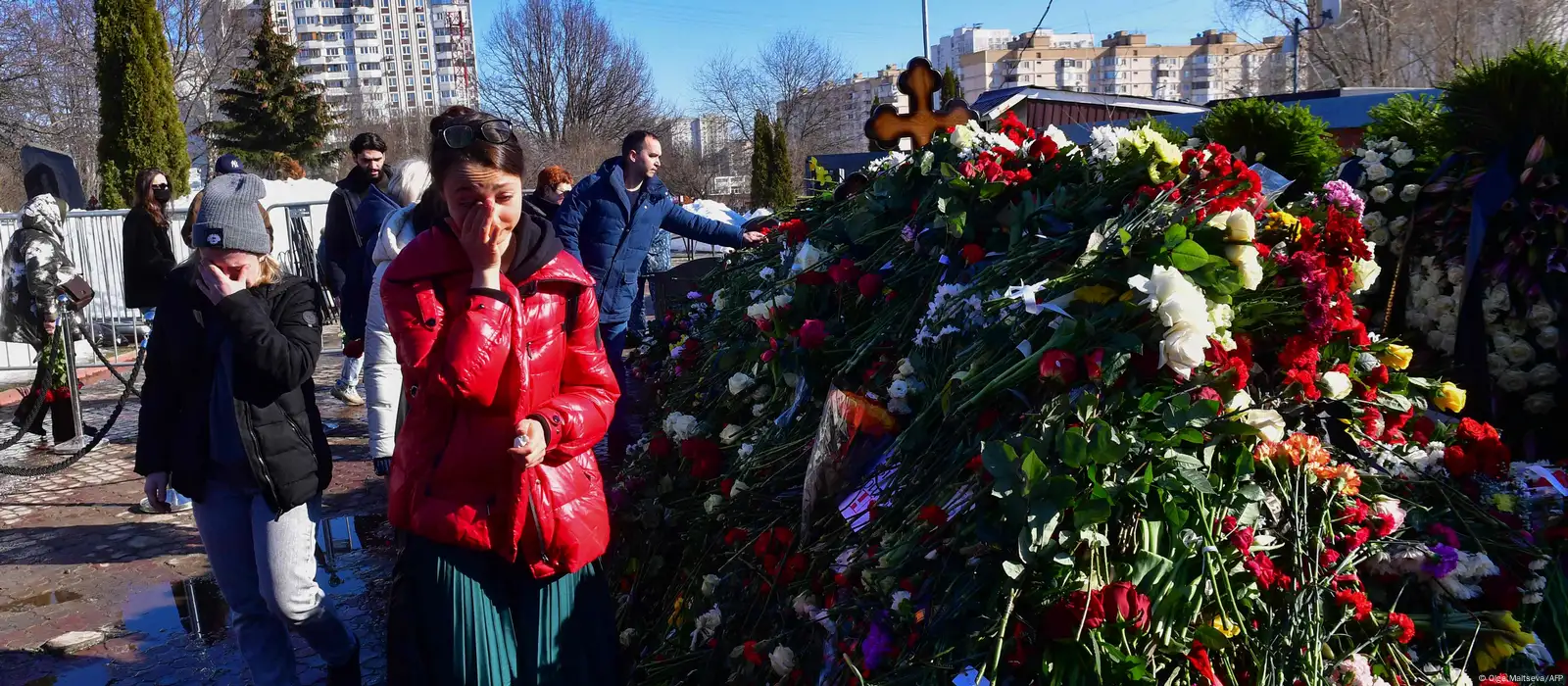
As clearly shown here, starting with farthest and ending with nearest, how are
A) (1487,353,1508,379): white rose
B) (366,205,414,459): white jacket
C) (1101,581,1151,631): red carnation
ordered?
(366,205,414,459): white jacket < (1487,353,1508,379): white rose < (1101,581,1151,631): red carnation

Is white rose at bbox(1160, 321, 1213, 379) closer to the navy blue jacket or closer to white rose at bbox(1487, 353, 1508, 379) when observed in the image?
white rose at bbox(1487, 353, 1508, 379)

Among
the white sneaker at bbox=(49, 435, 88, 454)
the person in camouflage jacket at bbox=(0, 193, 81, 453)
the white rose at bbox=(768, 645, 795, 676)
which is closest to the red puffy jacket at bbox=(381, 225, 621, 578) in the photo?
the white rose at bbox=(768, 645, 795, 676)

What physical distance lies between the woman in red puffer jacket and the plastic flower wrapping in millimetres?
491

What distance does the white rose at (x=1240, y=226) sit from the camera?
7.32ft

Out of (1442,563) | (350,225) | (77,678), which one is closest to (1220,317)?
(1442,563)

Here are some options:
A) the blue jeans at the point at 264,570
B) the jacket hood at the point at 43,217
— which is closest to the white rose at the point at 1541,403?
the blue jeans at the point at 264,570

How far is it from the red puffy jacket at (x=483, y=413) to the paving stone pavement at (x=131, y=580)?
1.62 m

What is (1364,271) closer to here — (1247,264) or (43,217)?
(1247,264)

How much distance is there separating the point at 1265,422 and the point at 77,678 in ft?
12.4

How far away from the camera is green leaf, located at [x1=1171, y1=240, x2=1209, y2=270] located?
2.16 m

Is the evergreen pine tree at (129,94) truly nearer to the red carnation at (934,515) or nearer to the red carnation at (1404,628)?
the red carnation at (934,515)

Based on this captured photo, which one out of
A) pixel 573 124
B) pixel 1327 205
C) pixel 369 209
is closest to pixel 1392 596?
pixel 1327 205

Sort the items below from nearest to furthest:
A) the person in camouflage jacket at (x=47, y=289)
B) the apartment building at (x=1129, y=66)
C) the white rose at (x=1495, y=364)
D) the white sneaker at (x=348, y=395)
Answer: the white rose at (x=1495, y=364), the person in camouflage jacket at (x=47, y=289), the white sneaker at (x=348, y=395), the apartment building at (x=1129, y=66)

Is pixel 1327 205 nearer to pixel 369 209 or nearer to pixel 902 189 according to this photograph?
pixel 902 189
